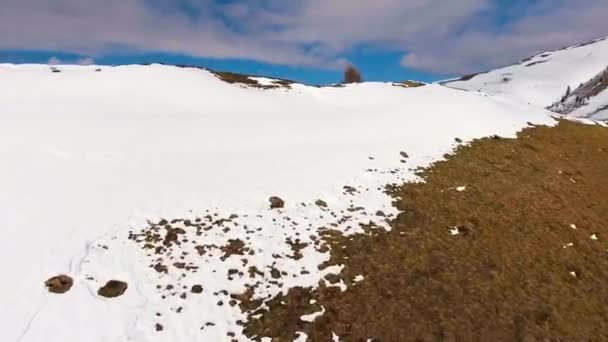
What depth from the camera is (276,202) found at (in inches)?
686

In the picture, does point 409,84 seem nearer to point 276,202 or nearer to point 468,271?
point 276,202

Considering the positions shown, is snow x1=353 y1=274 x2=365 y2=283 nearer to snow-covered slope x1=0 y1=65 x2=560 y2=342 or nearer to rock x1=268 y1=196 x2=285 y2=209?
snow-covered slope x1=0 y1=65 x2=560 y2=342

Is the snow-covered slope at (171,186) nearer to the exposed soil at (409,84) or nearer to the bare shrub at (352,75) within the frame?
the exposed soil at (409,84)

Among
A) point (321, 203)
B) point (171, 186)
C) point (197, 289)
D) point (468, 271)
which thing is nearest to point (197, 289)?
point (197, 289)

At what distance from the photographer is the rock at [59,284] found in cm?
1209

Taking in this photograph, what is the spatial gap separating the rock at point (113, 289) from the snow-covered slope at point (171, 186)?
0.61 feet

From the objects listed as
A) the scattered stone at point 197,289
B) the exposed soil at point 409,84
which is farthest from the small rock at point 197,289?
the exposed soil at point 409,84

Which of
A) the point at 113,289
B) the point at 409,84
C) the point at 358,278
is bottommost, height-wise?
the point at 113,289

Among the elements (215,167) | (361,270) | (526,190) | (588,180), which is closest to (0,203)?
(215,167)

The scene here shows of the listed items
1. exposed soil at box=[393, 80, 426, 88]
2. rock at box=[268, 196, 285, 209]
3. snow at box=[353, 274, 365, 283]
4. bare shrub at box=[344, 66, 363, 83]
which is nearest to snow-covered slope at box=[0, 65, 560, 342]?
rock at box=[268, 196, 285, 209]

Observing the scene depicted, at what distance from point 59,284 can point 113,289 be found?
57.0 inches

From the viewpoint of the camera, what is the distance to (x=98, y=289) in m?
12.3

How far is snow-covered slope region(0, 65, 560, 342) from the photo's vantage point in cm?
1194

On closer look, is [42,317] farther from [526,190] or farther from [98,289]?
[526,190]
